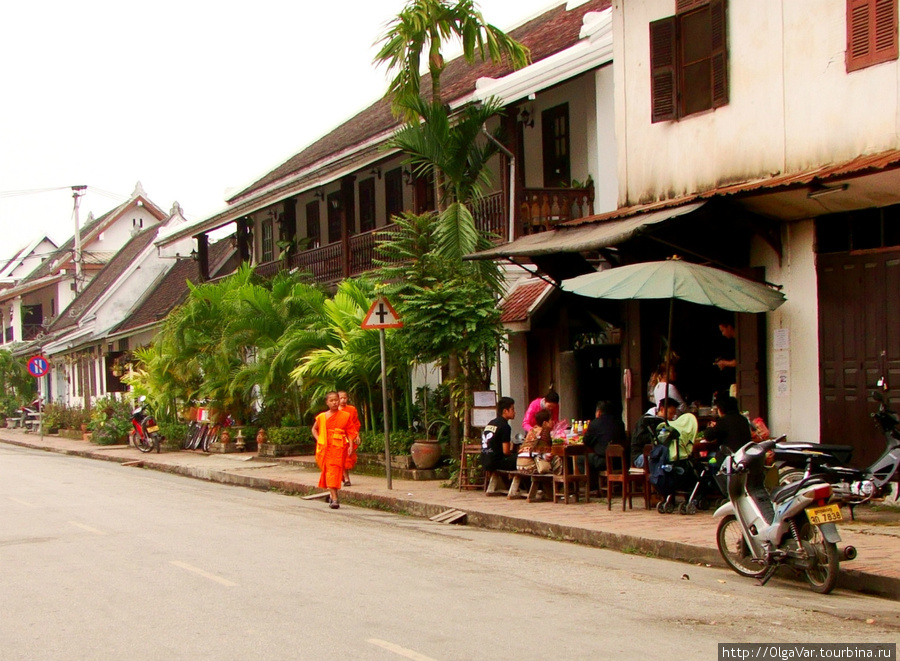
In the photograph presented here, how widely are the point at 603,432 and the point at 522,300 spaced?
539cm

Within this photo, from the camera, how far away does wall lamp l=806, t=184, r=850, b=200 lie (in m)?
11.8

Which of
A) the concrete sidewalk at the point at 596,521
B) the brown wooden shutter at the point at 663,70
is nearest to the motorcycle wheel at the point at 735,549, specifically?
the concrete sidewalk at the point at 596,521

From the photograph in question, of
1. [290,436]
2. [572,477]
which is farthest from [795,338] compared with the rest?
[290,436]

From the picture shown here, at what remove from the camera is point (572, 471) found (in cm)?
1431

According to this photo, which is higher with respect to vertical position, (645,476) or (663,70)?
(663,70)

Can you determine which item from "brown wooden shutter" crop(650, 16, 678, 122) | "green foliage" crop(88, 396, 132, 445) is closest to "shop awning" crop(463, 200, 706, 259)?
"brown wooden shutter" crop(650, 16, 678, 122)

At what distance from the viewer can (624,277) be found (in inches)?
500

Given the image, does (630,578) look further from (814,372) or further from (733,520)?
(814,372)

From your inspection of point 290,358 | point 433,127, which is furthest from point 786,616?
point 290,358

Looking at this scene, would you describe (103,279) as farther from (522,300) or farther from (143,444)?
(522,300)

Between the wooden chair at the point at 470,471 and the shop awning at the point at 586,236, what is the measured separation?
2836mm

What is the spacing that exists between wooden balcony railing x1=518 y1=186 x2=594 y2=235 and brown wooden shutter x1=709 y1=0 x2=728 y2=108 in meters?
3.85

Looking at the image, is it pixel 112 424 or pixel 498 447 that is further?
pixel 112 424

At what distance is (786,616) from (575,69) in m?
10.9
